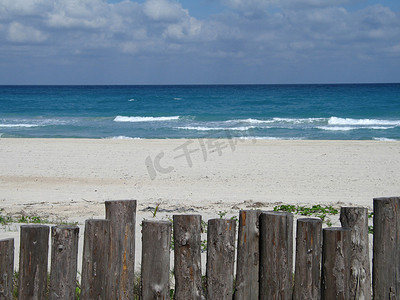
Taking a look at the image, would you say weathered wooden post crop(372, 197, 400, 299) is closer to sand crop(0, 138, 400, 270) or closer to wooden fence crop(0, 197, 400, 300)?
wooden fence crop(0, 197, 400, 300)

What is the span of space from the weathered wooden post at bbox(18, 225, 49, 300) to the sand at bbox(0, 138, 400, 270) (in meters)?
2.25

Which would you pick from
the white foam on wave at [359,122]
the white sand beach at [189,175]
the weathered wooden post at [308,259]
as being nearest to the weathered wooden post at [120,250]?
the weathered wooden post at [308,259]

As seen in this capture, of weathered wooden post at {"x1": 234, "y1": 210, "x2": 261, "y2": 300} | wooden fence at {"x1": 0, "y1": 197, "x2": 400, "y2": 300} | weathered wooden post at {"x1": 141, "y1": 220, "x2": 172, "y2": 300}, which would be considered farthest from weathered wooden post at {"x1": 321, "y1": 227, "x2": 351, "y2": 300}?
weathered wooden post at {"x1": 141, "y1": 220, "x2": 172, "y2": 300}

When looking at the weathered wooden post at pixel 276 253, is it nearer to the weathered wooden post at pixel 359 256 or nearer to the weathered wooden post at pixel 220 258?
the weathered wooden post at pixel 220 258

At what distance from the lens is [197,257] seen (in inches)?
120

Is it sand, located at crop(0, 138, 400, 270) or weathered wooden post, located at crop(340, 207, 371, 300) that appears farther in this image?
sand, located at crop(0, 138, 400, 270)

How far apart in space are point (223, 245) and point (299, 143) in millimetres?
16407

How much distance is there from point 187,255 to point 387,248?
52.7 inches

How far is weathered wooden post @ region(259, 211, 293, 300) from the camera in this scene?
302 cm

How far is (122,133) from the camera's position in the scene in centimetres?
2633

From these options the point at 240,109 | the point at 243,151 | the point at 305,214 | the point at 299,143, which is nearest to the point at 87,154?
the point at 243,151

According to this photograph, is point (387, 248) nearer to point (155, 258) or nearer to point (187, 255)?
point (187, 255)

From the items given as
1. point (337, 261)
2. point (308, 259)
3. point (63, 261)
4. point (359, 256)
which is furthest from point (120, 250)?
point (359, 256)

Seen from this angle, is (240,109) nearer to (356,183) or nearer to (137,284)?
(356,183)
